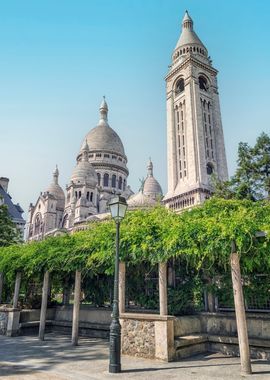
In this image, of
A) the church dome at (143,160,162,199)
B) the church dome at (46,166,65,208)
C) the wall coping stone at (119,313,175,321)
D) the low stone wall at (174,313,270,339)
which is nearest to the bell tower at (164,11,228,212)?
the church dome at (143,160,162,199)

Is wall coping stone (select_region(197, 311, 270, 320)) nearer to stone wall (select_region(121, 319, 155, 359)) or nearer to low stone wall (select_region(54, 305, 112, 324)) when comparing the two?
stone wall (select_region(121, 319, 155, 359))

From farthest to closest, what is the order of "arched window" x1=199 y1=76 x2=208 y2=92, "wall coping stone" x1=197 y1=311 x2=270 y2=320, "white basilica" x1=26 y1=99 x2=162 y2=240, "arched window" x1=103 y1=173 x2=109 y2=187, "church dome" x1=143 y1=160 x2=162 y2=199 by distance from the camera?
1. "arched window" x1=103 y1=173 x2=109 y2=187
2. "church dome" x1=143 y1=160 x2=162 y2=199
3. "white basilica" x1=26 y1=99 x2=162 y2=240
4. "arched window" x1=199 y1=76 x2=208 y2=92
5. "wall coping stone" x1=197 y1=311 x2=270 y2=320

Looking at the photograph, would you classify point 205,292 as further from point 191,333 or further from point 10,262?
point 10,262

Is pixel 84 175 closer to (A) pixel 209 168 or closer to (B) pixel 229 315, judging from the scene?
(A) pixel 209 168

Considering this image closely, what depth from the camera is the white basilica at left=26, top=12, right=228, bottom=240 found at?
164ft

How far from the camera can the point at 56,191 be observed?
74562mm

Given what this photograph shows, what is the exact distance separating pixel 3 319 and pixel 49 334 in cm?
221

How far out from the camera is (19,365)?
7.77 meters

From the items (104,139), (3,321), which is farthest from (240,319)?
(104,139)

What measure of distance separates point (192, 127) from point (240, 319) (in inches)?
1866

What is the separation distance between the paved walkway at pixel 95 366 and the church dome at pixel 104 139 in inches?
2804

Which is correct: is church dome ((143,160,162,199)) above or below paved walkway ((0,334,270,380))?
above

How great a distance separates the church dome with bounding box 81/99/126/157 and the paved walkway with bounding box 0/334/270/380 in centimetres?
7123

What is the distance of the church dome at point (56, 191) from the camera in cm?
7261
